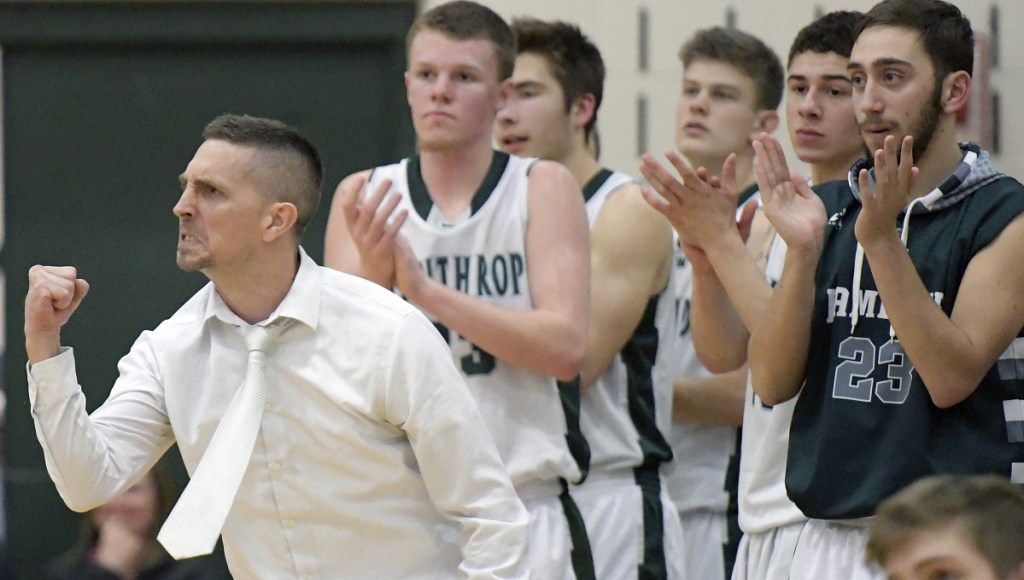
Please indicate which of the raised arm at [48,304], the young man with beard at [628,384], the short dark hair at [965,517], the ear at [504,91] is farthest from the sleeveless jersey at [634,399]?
the short dark hair at [965,517]

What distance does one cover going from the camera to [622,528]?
443cm

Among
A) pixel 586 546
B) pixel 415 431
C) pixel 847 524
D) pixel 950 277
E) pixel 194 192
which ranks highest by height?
pixel 194 192

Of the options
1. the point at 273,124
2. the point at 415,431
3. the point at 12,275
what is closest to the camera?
the point at 415,431

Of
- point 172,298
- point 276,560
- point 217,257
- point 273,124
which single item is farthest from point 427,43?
point 172,298

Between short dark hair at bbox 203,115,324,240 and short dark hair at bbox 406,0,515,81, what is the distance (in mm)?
805

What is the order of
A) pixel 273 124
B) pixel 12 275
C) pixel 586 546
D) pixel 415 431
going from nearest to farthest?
pixel 415 431 < pixel 273 124 < pixel 586 546 < pixel 12 275

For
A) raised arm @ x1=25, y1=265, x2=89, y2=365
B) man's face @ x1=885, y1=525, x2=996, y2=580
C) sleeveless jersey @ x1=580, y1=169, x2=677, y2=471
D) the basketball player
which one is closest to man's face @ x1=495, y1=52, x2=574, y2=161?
sleeveless jersey @ x1=580, y1=169, x2=677, y2=471

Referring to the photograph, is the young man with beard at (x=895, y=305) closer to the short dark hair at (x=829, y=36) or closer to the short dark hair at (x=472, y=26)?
the short dark hair at (x=829, y=36)

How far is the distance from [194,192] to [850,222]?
1433 millimetres

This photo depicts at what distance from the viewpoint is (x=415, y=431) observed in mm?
3375

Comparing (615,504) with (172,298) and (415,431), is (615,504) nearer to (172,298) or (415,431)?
(415,431)

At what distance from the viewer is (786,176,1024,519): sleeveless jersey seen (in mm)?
3328

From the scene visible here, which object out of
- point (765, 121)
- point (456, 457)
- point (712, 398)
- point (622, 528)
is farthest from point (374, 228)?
point (765, 121)

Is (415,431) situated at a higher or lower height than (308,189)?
lower
